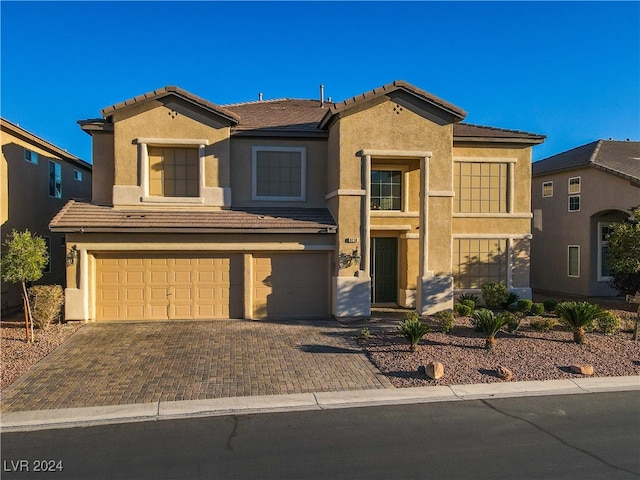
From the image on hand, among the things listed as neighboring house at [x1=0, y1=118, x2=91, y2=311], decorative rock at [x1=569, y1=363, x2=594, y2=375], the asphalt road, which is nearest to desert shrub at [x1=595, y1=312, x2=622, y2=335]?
decorative rock at [x1=569, y1=363, x2=594, y2=375]

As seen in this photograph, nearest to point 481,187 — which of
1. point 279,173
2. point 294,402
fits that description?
point 279,173

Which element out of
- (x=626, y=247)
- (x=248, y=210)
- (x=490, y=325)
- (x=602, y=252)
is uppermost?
(x=248, y=210)

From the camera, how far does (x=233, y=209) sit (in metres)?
14.3

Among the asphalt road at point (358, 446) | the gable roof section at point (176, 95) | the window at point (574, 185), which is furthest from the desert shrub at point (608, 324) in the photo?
the gable roof section at point (176, 95)

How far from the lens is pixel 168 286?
Result: 1348cm

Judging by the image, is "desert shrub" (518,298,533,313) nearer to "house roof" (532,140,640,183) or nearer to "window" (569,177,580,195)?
"house roof" (532,140,640,183)

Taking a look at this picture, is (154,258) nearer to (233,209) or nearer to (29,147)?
(233,209)

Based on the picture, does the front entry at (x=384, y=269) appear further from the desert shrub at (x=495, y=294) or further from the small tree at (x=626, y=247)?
the small tree at (x=626, y=247)

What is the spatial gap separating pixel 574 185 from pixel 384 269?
9.72 metres

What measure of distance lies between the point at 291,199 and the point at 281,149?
1.65m

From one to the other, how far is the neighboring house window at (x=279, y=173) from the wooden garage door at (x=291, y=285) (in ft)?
6.96

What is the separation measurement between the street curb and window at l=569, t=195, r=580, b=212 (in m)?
12.0

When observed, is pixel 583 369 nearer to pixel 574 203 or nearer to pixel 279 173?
pixel 279 173

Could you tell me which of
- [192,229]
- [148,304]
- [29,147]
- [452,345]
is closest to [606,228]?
[452,345]
